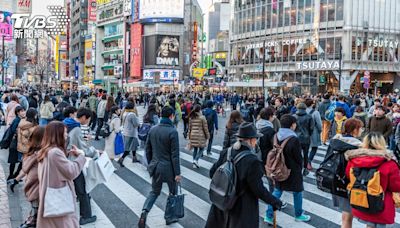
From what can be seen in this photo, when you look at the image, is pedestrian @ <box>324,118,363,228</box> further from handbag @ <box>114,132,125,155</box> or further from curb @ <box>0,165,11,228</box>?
handbag @ <box>114,132,125,155</box>

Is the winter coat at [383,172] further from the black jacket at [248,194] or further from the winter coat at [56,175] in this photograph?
the winter coat at [56,175]

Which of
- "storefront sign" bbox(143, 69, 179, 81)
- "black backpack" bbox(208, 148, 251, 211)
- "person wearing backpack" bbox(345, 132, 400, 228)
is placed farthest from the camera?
"storefront sign" bbox(143, 69, 179, 81)

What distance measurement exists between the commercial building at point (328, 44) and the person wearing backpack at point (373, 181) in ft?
141

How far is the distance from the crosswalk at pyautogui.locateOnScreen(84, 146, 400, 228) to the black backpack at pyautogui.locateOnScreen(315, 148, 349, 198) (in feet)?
5.41

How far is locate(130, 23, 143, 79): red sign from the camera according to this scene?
82.4 metres

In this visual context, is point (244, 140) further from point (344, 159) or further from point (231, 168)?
point (344, 159)

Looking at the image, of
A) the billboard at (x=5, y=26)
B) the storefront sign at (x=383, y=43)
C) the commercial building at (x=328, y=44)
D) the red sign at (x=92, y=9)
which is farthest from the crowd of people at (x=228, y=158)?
the red sign at (x=92, y=9)

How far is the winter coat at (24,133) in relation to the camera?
8.23 metres

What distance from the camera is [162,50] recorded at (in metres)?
80.6

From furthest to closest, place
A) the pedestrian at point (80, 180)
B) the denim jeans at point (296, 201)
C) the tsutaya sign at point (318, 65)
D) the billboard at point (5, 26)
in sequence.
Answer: the tsutaya sign at point (318, 65)
the billboard at point (5, 26)
the denim jeans at point (296, 201)
the pedestrian at point (80, 180)

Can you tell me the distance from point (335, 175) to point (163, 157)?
7.96 feet

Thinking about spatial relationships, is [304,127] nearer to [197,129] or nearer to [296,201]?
[197,129]

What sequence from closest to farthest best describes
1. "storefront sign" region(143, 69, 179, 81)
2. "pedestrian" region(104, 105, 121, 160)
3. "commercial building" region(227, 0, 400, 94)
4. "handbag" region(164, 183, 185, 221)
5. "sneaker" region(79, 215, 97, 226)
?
"handbag" region(164, 183, 185, 221) → "sneaker" region(79, 215, 97, 226) → "pedestrian" region(104, 105, 121, 160) → "commercial building" region(227, 0, 400, 94) → "storefront sign" region(143, 69, 179, 81)

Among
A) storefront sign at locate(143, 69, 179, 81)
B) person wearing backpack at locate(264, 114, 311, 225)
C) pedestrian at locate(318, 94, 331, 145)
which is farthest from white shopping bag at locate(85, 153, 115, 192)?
storefront sign at locate(143, 69, 179, 81)
